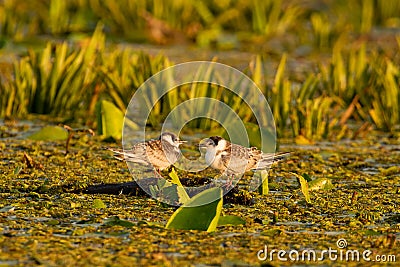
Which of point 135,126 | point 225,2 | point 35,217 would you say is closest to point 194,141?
point 135,126

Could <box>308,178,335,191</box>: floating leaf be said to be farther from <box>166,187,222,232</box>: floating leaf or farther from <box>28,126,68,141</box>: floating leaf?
<box>28,126,68,141</box>: floating leaf

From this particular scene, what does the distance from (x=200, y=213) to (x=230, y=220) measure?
0.22 m

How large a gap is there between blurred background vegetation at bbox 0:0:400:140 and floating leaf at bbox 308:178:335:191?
5.15 feet

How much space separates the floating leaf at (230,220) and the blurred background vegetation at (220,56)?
2740 millimetres

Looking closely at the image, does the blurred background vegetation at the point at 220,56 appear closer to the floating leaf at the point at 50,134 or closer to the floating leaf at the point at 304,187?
the floating leaf at the point at 50,134

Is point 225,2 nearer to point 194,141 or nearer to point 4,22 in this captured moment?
point 4,22

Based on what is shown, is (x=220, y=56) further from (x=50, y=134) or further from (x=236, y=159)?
→ (x=236, y=159)

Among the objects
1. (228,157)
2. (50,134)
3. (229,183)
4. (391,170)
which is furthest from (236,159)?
(50,134)

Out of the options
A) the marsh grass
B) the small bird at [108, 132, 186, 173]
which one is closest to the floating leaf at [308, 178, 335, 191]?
the small bird at [108, 132, 186, 173]

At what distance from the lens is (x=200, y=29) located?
39.3 feet

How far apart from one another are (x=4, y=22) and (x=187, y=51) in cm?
248

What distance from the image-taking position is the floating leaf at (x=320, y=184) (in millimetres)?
5676

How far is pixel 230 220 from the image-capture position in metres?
4.68

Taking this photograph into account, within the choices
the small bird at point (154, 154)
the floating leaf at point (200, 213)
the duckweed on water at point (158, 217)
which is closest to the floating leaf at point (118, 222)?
the duckweed on water at point (158, 217)
